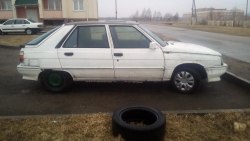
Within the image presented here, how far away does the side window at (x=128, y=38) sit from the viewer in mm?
4695

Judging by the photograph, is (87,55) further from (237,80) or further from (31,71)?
(237,80)

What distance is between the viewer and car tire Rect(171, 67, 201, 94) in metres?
4.72

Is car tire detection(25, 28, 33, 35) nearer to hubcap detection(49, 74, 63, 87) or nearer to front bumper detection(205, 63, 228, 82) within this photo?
hubcap detection(49, 74, 63, 87)

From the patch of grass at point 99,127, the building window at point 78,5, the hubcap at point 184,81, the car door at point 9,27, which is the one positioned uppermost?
the building window at point 78,5

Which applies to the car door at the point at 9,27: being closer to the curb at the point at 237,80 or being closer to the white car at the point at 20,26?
the white car at the point at 20,26

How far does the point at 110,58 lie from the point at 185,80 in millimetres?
1786

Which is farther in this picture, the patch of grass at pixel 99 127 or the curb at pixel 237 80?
the curb at pixel 237 80

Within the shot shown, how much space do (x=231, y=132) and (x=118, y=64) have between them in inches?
99.6

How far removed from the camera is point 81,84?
220 inches

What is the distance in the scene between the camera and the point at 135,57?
4582mm

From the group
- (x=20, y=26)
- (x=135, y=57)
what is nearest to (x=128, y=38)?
(x=135, y=57)

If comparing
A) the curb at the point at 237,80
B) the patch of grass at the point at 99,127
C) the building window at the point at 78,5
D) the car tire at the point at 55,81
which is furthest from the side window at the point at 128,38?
the building window at the point at 78,5

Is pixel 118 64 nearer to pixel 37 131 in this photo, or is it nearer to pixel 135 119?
pixel 135 119

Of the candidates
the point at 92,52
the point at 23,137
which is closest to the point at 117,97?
the point at 92,52
